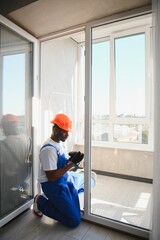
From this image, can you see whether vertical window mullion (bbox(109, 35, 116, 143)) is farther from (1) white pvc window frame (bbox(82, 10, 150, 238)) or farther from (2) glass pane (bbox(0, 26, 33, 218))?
(2) glass pane (bbox(0, 26, 33, 218))

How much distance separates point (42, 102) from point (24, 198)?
1.36m

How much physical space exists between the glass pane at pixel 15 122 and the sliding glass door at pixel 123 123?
2.99 feet

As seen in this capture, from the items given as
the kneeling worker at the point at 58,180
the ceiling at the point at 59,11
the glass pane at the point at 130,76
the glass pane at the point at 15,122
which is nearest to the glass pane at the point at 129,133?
the glass pane at the point at 130,76

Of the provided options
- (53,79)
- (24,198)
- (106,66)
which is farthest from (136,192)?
(53,79)

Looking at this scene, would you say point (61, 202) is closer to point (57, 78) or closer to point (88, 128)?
point (88, 128)

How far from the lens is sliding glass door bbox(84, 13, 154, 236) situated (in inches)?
98.5

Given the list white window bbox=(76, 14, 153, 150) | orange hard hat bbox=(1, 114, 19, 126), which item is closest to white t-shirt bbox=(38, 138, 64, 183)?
orange hard hat bbox=(1, 114, 19, 126)

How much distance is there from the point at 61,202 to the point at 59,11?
2.04m

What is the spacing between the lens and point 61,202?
6.26 ft

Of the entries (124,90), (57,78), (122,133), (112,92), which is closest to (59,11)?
(57,78)

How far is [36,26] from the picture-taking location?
2.12 m

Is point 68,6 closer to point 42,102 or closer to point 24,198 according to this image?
point 42,102

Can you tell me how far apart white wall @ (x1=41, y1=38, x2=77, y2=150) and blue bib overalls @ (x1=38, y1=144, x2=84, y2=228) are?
0.84 m

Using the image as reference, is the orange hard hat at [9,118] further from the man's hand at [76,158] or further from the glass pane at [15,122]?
the man's hand at [76,158]
